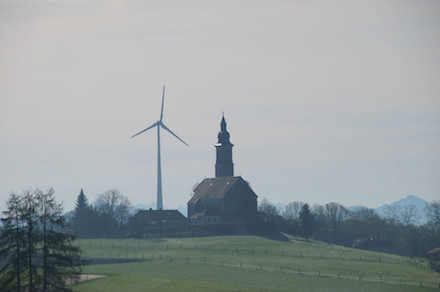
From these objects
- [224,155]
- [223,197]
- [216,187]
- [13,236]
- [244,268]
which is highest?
[224,155]

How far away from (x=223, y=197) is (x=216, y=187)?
6.26 metres

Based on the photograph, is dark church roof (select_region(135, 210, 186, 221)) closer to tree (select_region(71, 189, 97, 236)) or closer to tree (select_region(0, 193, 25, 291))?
tree (select_region(71, 189, 97, 236))

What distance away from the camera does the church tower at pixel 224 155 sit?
495 feet

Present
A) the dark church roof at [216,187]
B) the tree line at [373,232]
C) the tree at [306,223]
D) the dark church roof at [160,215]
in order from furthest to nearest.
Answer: the dark church roof at [160,215], the dark church roof at [216,187], the tree at [306,223], the tree line at [373,232]

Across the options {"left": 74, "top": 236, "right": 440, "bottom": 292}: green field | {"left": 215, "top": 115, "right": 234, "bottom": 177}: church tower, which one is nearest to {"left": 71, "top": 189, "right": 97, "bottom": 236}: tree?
{"left": 74, "top": 236, "right": 440, "bottom": 292}: green field

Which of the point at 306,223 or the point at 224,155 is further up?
the point at 224,155

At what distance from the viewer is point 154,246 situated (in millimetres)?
109438

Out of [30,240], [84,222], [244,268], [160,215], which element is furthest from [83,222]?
[30,240]

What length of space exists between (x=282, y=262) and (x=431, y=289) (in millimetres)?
21040

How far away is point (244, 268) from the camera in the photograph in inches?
3361

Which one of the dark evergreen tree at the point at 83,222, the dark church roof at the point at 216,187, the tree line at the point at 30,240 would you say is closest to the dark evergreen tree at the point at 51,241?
the tree line at the point at 30,240

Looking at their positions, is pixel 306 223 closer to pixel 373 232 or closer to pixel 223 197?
pixel 223 197

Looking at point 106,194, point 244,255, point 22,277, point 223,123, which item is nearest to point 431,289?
point 244,255

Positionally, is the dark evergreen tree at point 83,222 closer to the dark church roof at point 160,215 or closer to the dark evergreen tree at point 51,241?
the dark church roof at point 160,215
